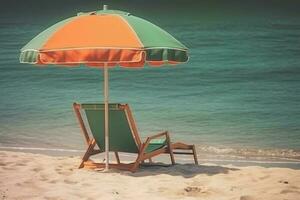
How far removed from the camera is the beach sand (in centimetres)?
476

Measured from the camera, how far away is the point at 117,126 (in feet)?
19.1

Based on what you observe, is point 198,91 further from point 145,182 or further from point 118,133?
point 145,182

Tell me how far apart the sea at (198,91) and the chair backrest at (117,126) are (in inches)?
125

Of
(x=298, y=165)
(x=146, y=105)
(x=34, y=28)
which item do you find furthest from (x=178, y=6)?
(x=298, y=165)

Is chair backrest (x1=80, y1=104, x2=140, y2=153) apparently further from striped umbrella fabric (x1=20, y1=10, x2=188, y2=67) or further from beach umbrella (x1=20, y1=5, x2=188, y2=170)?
striped umbrella fabric (x1=20, y1=10, x2=188, y2=67)

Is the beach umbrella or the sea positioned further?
the sea

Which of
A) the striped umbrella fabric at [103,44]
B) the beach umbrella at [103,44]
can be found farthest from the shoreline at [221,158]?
the striped umbrella fabric at [103,44]

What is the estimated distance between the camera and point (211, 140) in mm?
13195

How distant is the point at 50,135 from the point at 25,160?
6.94 m

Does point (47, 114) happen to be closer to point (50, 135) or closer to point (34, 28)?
point (50, 135)

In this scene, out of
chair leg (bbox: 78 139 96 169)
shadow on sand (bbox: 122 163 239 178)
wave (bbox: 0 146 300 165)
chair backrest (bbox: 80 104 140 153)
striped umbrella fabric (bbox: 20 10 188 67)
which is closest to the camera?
striped umbrella fabric (bbox: 20 10 188 67)

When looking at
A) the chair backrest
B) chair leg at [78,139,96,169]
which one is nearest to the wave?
chair leg at [78,139,96,169]

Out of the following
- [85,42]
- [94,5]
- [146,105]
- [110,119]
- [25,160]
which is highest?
[94,5]

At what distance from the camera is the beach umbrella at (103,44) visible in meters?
5.12
